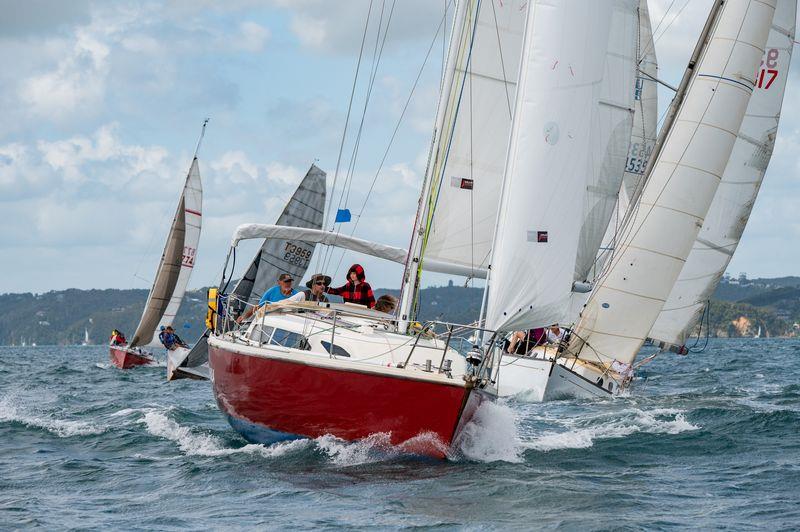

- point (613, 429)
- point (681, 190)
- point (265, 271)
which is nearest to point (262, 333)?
point (613, 429)

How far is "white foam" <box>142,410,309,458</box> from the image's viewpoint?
12.7 meters

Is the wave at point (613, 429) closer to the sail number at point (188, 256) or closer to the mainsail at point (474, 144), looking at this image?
the mainsail at point (474, 144)

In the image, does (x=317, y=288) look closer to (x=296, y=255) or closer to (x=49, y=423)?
(x=49, y=423)

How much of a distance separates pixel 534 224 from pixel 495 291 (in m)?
0.82

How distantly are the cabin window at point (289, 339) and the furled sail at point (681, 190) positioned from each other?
31.9 ft

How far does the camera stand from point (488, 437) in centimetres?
1274

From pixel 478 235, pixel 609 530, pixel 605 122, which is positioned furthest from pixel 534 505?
pixel 605 122

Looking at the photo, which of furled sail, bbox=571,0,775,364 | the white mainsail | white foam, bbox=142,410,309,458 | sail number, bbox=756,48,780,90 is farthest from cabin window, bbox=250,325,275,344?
sail number, bbox=756,48,780,90

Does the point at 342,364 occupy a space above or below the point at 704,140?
below

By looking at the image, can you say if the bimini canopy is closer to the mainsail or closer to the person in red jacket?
the person in red jacket

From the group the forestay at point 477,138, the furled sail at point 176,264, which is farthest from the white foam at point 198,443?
the furled sail at point 176,264

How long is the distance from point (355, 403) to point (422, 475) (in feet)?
3.29

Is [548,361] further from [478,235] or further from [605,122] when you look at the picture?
[478,235]

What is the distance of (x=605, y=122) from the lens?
70.3 ft
